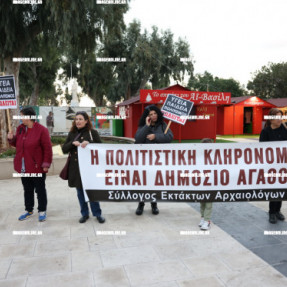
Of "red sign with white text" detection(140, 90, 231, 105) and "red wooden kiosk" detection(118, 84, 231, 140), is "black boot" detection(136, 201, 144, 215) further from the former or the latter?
"red wooden kiosk" detection(118, 84, 231, 140)

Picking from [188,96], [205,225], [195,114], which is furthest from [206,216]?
[195,114]

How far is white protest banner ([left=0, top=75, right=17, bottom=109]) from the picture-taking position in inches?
220

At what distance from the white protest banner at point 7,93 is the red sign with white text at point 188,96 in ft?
26.5

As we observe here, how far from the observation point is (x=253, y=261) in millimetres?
3301

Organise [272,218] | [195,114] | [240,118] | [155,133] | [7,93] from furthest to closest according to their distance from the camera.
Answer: [240,118] → [195,114] → [7,93] → [155,133] → [272,218]

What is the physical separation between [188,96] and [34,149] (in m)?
10.7

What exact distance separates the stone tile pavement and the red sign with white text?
9144mm

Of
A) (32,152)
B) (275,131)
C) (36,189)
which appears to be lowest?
(36,189)

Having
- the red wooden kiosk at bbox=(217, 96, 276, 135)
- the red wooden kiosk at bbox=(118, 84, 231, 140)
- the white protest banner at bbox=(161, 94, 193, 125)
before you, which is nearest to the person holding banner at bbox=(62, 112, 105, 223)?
the white protest banner at bbox=(161, 94, 193, 125)

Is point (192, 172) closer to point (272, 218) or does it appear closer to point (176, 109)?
point (176, 109)

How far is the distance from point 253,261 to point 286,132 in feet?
6.82

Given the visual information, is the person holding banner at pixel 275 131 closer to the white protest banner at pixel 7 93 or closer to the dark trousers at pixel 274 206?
the dark trousers at pixel 274 206

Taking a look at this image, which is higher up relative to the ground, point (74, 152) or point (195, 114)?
point (195, 114)

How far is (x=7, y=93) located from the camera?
5.66 meters
